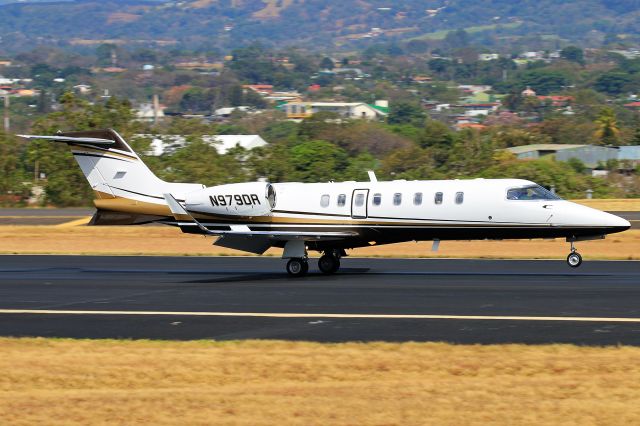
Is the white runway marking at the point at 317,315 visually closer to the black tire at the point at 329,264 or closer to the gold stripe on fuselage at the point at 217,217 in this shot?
the gold stripe on fuselage at the point at 217,217

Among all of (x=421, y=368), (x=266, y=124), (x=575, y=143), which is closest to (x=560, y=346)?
(x=421, y=368)

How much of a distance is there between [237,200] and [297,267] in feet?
7.65

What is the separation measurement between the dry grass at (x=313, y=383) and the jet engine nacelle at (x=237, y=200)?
10.7 m

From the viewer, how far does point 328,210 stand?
90.5ft

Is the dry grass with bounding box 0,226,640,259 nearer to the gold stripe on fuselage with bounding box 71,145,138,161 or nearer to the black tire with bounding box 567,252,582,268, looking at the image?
the black tire with bounding box 567,252,582,268

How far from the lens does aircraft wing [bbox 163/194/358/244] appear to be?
88.7 feet

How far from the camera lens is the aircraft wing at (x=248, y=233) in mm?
27031

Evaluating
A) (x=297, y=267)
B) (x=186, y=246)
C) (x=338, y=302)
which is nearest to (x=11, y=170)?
(x=186, y=246)

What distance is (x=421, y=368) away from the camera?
14953 millimetres

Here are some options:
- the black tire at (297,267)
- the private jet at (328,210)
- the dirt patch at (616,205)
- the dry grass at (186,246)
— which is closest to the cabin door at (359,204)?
the private jet at (328,210)

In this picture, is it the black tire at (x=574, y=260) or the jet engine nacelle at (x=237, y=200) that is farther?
the jet engine nacelle at (x=237, y=200)

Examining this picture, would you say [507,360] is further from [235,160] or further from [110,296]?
[235,160]

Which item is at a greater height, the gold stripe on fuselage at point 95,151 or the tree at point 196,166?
the gold stripe on fuselage at point 95,151

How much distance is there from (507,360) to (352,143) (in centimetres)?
9470
